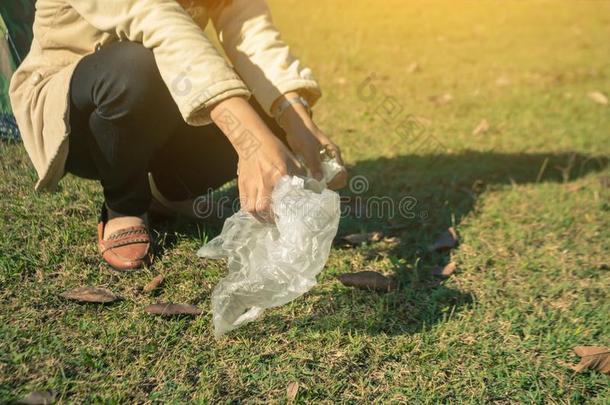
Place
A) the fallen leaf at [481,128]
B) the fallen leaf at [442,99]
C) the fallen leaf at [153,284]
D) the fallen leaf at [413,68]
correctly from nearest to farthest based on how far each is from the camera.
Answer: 1. the fallen leaf at [153,284]
2. the fallen leaf at [481,128]
3. the fallen leaf at [442,99]
4. the fallen leaf at [413,68]

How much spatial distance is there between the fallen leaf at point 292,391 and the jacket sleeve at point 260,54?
88 centimetres

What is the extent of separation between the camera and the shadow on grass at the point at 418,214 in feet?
5.90

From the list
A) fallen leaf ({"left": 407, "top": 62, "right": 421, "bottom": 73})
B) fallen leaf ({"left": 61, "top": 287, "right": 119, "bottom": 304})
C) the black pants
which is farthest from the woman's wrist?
fallen leaf ({"left": 407, "top": 62, "right": 421, "bottom": 73})

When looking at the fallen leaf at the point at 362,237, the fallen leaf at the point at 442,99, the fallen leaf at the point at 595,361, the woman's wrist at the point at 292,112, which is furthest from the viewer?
the fallen leaf at the point at 442,99

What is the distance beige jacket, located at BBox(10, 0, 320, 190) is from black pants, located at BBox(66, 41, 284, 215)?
0.06 meters

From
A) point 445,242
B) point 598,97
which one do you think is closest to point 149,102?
point 445,242

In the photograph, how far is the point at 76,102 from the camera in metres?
1.74

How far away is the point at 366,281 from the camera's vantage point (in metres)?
1.89

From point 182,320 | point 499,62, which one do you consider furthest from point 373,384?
point 499,62

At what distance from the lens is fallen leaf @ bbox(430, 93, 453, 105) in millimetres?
3971

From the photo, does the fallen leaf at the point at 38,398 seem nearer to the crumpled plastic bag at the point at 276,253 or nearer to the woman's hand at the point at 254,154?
the crumpled plastic bag at the point at 276,253

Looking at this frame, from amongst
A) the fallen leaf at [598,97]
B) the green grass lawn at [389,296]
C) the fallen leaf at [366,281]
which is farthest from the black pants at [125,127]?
the fallen leaf at [598,97]

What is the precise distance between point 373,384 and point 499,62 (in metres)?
3.84

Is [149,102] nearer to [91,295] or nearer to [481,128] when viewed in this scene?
[91,295]
